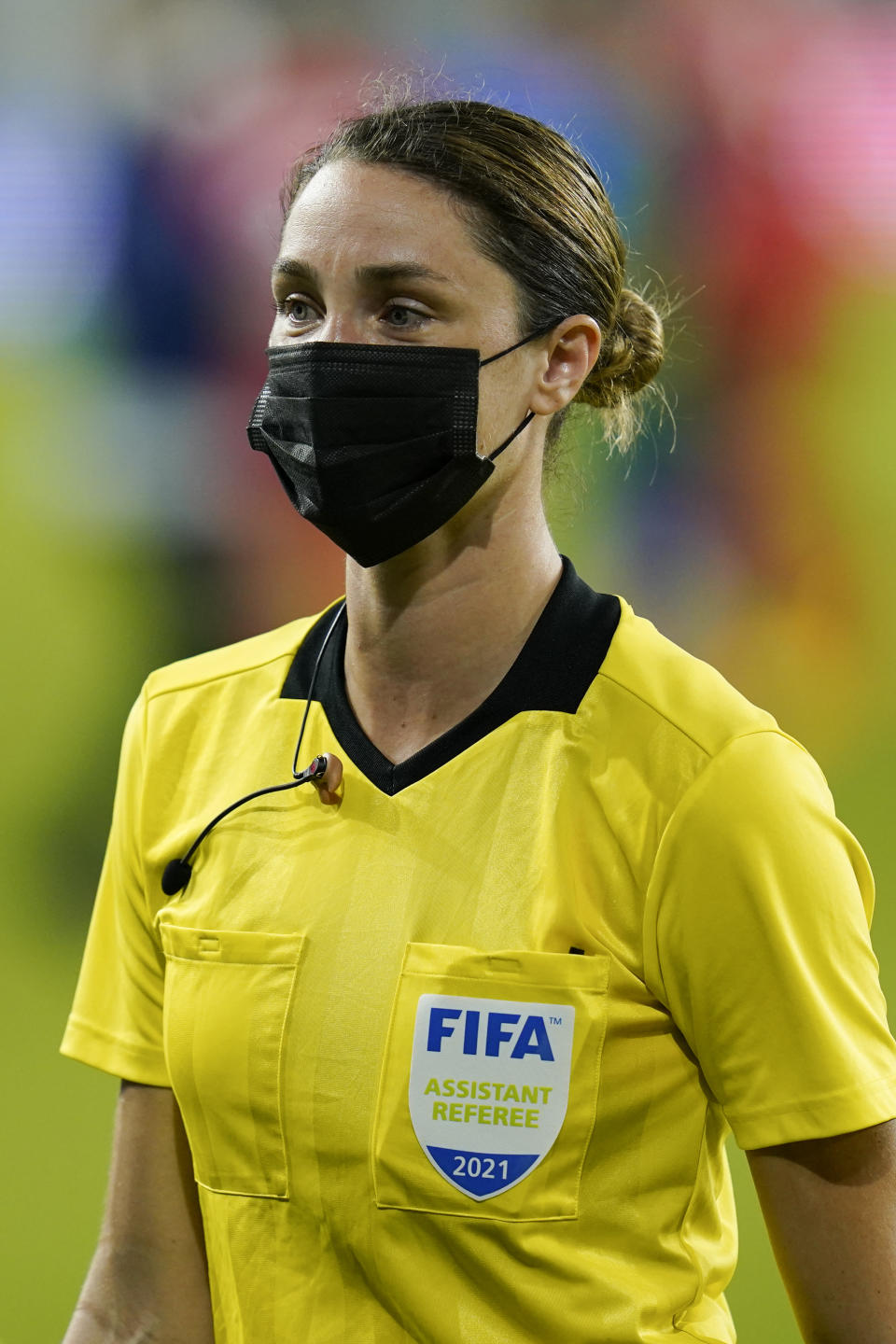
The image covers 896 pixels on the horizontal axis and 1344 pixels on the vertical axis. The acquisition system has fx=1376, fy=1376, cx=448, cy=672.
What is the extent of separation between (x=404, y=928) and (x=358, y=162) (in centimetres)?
54

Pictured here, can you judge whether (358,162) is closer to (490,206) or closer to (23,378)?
(490,206)

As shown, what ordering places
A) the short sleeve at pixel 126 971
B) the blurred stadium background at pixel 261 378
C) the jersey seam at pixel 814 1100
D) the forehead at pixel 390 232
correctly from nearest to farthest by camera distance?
the jersey seam at pixel 814 1100 < the forehead at pixel 390 232 < the short sleeve at pixel 126 971 < the blurred stadium background at pixel 261 378

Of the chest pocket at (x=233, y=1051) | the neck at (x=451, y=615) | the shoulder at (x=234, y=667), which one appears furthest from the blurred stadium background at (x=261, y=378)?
the chest pocket at (x=233, y=1051)

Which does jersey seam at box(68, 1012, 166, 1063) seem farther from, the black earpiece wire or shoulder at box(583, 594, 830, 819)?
shoulder at box(583, 594, 830, 819)

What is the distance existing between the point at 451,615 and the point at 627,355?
0.98 ft

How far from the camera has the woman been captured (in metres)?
0.86

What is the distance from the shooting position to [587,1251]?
887mm

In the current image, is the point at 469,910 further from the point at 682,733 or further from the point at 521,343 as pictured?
the point at 521,343

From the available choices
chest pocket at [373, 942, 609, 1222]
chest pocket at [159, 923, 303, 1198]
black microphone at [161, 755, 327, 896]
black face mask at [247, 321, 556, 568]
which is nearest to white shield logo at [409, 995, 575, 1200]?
chest pocket at [373, 942, 609, 1222]

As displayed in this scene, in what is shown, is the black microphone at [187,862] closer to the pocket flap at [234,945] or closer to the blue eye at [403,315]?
the pocket flap at [234,945]

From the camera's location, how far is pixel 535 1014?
2.89ft

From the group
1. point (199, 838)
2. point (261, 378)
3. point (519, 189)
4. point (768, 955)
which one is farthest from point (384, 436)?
point (261, 378)

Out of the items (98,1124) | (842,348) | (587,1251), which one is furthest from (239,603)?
(587,1251)

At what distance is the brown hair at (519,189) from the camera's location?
966mm
